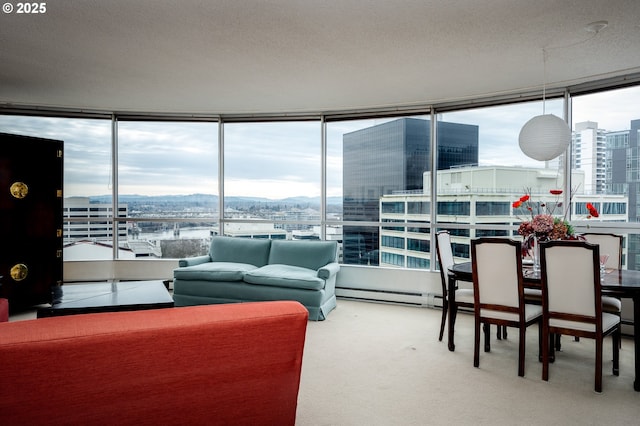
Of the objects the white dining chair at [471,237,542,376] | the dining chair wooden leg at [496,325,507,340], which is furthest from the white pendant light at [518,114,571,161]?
the dining chair wooden leg at [496,325,507,340]

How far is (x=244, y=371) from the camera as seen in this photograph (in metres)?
1.49

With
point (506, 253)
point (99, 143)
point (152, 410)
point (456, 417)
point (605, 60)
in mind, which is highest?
point (605, 60)

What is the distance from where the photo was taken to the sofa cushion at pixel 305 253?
5168 mm

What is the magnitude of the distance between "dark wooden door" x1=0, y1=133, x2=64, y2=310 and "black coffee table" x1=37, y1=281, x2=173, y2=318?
3.75ft

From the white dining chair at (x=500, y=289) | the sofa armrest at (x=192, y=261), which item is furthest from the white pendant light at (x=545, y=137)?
the sofa armrest at (x=192, y=261)

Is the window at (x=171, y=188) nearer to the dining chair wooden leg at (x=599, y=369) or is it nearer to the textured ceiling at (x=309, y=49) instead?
the textured ceiling at (x=309, y=49)

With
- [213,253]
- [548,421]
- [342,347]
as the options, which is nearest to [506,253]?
[548,421]

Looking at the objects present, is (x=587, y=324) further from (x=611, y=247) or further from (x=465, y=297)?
(x=611, y=247)

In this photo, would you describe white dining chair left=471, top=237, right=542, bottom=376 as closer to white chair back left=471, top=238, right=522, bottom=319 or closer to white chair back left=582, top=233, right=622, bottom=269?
white chair back left=471, top=238, right=522, bottom=319

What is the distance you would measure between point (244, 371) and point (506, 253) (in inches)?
93.9

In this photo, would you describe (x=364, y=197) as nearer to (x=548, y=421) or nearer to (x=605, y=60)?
(x=605, y=60)

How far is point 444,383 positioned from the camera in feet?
9.77

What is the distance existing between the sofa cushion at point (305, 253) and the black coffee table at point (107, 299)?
157cm

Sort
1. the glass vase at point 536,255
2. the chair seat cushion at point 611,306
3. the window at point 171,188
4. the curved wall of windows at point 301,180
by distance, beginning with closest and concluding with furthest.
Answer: the chair seat cushion at point 611,306 → the glass vase at point 536,255 → the curved wall of windows at point 301,180 → the window at point 171,188
